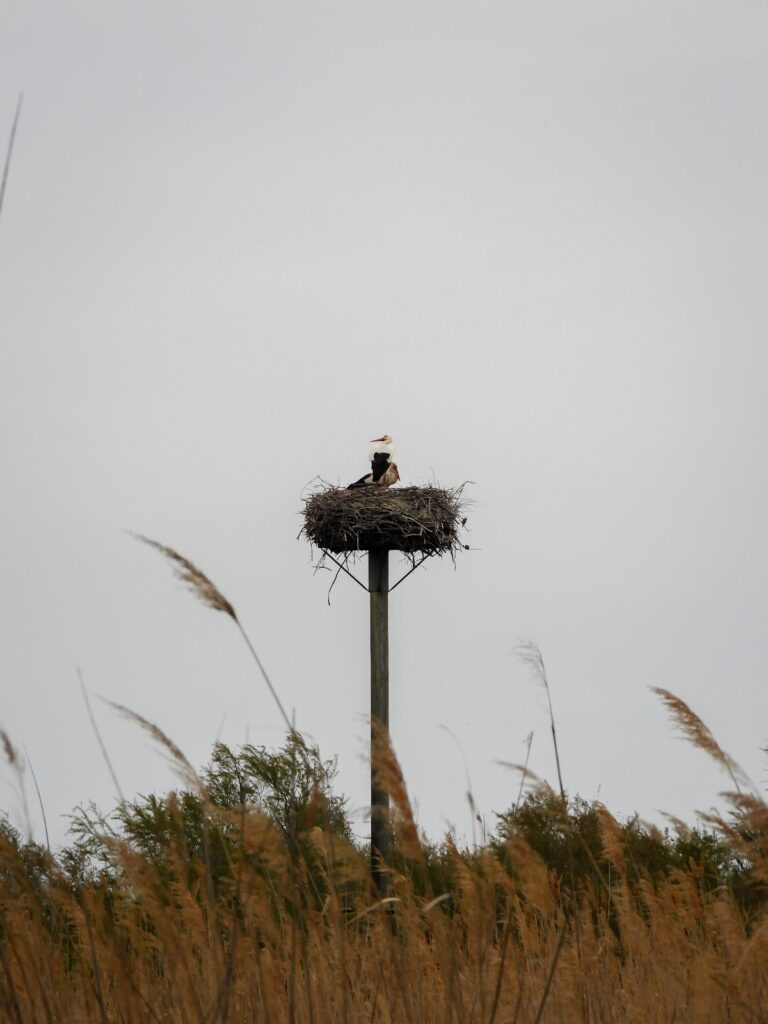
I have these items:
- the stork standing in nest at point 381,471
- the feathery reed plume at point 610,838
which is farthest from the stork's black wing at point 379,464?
the feathery reed plume at point 610,838

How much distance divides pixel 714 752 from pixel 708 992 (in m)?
1.12

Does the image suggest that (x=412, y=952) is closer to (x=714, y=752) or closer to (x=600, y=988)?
(x=600, y=988)

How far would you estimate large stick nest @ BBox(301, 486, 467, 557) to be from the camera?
1151cm

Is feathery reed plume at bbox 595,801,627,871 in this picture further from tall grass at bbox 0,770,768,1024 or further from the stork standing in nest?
the stork standing in nest

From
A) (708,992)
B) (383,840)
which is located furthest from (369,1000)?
(383,840)

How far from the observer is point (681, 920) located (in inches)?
167

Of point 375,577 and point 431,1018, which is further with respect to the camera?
point 375,577

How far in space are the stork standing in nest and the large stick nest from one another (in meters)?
0.17

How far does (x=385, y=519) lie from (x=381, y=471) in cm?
84

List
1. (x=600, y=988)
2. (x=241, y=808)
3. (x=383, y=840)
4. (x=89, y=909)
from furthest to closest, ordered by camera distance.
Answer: (x=383, y=840) < (x=600, y=988) < (x=89, y=909) < (x=241, y=808)

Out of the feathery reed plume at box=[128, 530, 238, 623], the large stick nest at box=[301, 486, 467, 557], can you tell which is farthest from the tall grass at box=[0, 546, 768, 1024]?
the large stick nest at box=[301, 486, 467, 557]

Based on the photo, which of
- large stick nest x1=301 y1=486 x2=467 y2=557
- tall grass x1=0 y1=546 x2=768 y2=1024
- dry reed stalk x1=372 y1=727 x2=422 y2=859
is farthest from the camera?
large stick nest x1=301 y1=486 x2=467 y2=557

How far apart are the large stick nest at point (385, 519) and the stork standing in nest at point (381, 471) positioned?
17 cm

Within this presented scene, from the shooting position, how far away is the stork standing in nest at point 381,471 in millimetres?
11992
